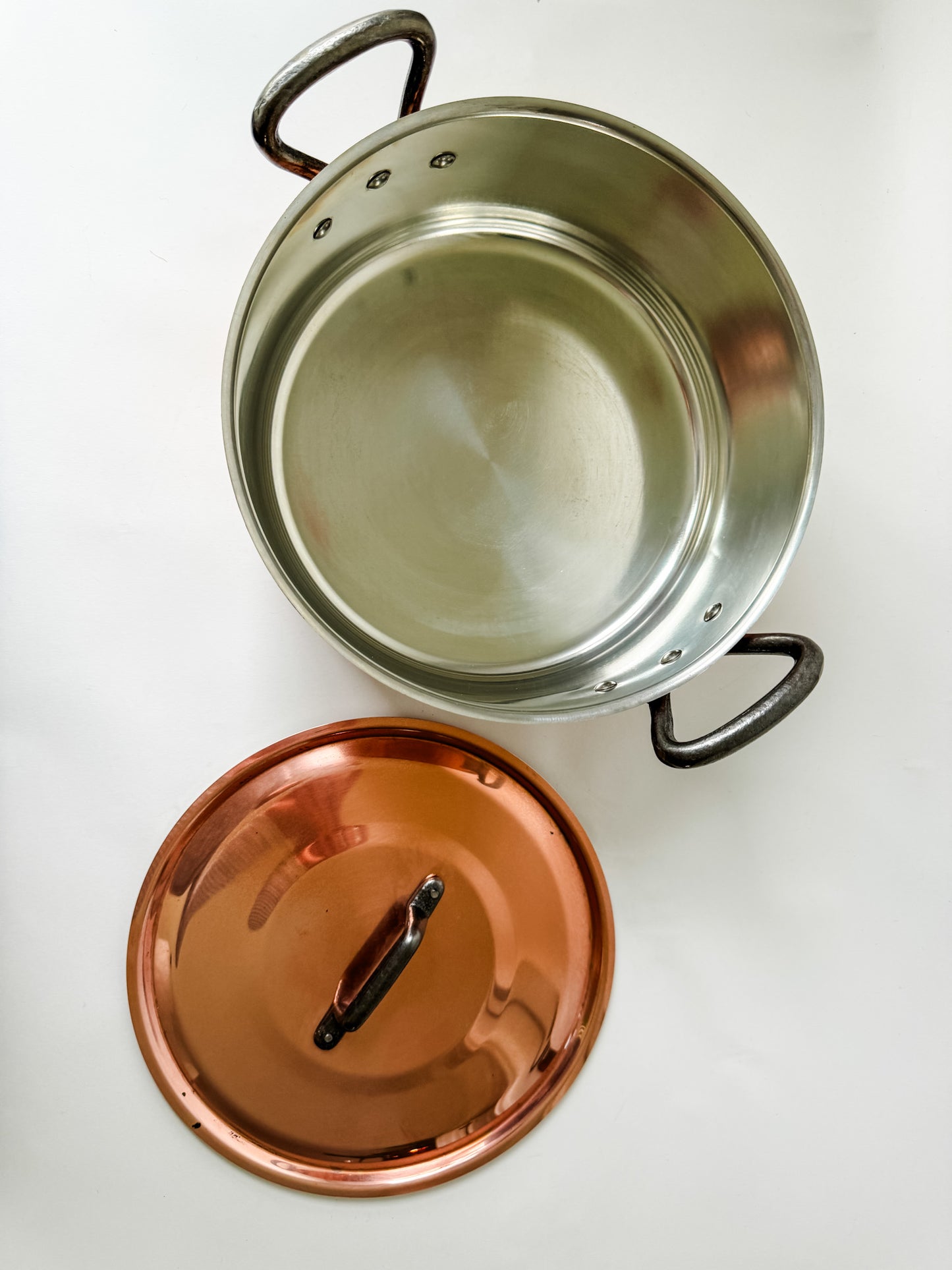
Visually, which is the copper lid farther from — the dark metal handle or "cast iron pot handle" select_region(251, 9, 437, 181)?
"cast iron pot handle" select_region(251, 9, 437, 181)

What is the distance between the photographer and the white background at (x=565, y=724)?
583mm

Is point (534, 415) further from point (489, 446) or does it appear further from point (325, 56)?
point (325, 56)

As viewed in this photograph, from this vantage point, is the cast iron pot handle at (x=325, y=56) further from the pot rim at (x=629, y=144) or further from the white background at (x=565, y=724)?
the white background at (x=565, y=724)

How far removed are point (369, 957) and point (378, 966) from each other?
0.04 meters

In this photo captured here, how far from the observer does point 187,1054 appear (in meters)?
0.58

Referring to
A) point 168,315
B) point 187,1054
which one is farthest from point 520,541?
point 187,1054

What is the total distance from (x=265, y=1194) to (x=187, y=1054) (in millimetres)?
123

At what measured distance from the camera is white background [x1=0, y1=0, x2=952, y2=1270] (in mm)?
583

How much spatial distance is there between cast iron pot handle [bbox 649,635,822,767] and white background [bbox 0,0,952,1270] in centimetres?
13

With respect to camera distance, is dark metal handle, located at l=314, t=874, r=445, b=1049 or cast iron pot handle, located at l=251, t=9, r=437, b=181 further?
dark metal handle, located at l=314, t=874, r=445, b=1049

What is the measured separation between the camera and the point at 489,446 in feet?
1.94

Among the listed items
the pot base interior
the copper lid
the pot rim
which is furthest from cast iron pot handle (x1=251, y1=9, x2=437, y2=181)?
the copper lid

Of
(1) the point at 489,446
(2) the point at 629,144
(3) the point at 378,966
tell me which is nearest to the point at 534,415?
(1) the point at 489,446

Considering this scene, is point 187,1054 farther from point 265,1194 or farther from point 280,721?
point 280,721
